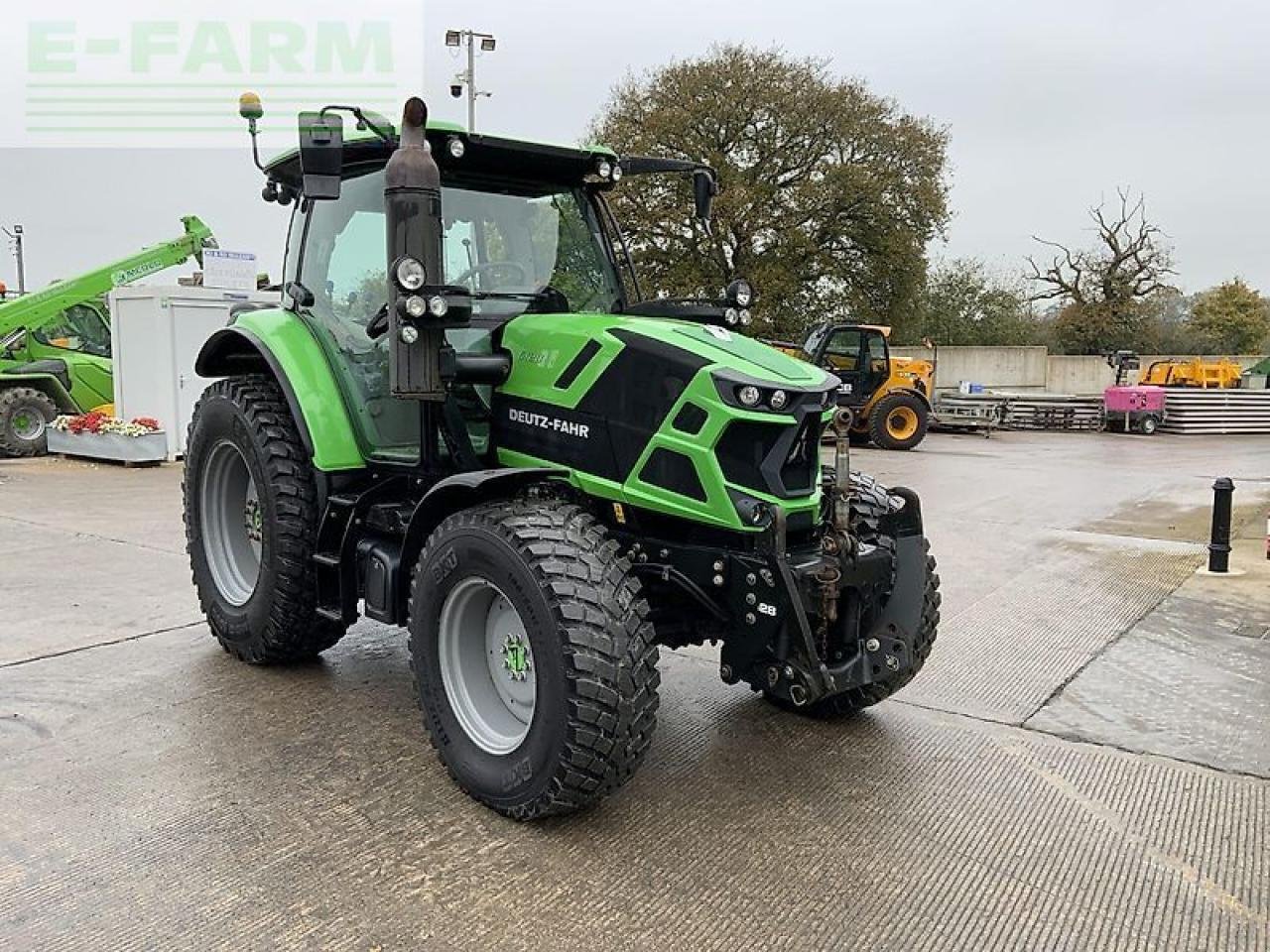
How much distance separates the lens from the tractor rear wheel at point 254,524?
4.40m

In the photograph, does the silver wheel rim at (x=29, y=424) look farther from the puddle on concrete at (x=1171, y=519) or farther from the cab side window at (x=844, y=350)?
the puddle on concrete at (x=1171, y=519)

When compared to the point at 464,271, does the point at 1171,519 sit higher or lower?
lower

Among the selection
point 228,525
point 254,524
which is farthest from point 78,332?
point 254,524

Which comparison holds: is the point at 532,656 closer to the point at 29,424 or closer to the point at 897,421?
the point at 29,424

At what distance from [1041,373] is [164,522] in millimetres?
27974

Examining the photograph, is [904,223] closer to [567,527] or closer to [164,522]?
[164,522]

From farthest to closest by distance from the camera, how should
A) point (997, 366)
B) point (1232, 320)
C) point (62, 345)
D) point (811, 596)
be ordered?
point (1232, 320)
point (997, 366)
point (62, 345)
point (811, 596)

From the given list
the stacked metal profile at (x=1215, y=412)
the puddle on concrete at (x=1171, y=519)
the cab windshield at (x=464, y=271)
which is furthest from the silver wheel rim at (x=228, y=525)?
the stacked metal profile at (x=1215, y=412)

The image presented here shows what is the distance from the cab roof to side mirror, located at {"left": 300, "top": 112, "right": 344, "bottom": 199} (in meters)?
0.45

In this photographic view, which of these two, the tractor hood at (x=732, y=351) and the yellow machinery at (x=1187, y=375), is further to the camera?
the yellow machinery at (x=1187, y=375)

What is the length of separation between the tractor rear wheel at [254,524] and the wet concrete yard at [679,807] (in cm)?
22

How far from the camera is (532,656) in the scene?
317 cm

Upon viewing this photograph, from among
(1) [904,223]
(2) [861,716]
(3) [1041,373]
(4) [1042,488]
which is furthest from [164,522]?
(3) [1041,373]

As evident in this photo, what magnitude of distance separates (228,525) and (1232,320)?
46.5 metres
